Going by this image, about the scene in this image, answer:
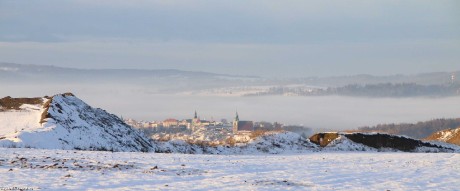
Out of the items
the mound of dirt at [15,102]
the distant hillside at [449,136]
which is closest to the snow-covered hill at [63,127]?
the mound of dirt at [15,102]

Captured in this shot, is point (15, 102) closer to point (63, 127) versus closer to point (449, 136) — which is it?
point (63, 127)

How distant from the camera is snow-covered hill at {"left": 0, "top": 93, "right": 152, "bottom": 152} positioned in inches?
1849

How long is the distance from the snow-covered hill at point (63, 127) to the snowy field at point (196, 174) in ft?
28.9

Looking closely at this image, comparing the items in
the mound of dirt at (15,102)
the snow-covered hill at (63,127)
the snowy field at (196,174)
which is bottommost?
the snowy field at (196,174)

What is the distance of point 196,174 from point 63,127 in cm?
2351

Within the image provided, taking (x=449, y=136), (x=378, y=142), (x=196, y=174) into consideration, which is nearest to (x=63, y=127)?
(x=196, y=174)

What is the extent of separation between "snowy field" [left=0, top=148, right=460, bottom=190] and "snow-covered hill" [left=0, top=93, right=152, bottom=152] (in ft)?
28.9

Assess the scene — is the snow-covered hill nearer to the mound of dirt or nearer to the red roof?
the mound of dirt

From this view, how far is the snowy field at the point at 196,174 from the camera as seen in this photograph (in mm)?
26891

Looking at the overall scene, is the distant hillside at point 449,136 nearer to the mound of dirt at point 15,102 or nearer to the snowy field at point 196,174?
the snowy field at point 196,174

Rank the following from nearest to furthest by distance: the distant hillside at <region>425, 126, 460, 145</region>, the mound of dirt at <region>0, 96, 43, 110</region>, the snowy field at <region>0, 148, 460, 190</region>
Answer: the snowy field at <region>0, 148, 460, 190</region>, the mound of dirt at <region>0, 96, 43, 110</region>, the distant hillside at <region>425, 126, 460, 145</region>

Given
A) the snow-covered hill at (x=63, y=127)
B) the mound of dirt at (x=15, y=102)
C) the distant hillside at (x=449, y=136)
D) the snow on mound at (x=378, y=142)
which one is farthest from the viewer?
the distant hillside at (x=449, y=136)

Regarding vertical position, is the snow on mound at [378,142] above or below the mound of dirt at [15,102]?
below

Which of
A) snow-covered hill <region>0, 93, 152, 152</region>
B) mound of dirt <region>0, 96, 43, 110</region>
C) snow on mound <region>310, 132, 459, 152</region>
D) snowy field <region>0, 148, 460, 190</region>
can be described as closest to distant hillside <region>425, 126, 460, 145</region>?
snow on mound <region>310, 132, 459, 152</region>
